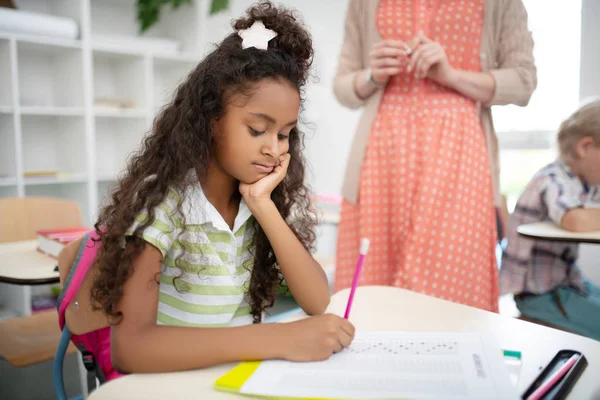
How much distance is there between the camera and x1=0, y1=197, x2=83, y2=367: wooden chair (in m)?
1.67

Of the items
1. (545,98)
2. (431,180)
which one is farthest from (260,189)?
(545,98)

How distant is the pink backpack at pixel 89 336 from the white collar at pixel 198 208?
184 mm

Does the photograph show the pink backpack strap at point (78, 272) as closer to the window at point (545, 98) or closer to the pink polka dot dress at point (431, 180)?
the pink polka dot dress at point (431, 180)

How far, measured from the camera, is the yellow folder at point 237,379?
614 millimetres

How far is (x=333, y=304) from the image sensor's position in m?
0.99

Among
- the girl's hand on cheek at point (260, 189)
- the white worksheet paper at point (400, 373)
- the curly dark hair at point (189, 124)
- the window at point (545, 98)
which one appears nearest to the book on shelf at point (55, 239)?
the curly dark hair at point (189, 124)

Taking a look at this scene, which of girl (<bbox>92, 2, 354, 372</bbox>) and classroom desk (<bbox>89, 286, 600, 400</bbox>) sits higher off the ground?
girl (<bbox>92, 2, 354, 372</bbox>)

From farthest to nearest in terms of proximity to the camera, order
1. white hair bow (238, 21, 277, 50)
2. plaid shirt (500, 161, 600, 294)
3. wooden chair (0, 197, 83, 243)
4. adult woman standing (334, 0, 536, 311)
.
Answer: wooden chair (0, 197, 83, 243) → plaid shirt (500, 161, 600, 294) → adult woman standing (334, 0, 536, 311) → white hair bow (238, 21, 277, 50)

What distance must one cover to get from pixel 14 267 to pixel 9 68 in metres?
1.75

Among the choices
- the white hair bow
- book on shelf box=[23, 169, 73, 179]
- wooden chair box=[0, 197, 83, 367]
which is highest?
the white hair bow

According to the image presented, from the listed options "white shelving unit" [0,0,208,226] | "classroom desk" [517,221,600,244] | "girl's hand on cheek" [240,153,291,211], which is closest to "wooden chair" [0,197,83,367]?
"white shelving unit" [0,0,208,226]

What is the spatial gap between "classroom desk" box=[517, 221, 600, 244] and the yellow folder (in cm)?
114

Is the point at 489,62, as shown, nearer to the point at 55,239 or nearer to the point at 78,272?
the point at 78,272

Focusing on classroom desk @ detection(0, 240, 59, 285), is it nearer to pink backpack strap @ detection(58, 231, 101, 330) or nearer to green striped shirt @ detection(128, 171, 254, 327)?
pink backpack strap @ detection(58, 231, 101, 330)
